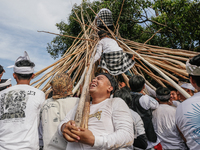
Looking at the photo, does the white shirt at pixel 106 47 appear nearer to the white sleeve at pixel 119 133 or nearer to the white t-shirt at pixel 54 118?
the white t-shirt at pixel 54 118

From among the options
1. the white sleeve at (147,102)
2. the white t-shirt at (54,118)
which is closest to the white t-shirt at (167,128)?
the white sleeve at (147,102)

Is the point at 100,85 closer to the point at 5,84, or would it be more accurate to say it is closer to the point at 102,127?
the point at 102,127

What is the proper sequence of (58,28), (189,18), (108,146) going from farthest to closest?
(58,28) < (189,18) < (108,146)

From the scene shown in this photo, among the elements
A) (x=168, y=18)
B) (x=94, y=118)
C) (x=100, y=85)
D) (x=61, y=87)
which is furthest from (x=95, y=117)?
(x=168, y=18)

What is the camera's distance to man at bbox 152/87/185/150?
1602 mm

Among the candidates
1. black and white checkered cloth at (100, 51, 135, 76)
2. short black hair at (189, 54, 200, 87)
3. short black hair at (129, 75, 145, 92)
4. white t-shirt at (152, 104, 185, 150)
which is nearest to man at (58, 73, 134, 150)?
short black hair at (189, 54, 200, 87)

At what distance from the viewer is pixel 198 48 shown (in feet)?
13.4

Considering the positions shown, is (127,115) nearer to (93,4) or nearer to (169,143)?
(169,143)

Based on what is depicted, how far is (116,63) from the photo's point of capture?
7.56 ft

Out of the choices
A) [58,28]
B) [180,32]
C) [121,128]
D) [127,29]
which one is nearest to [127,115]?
[121,128]

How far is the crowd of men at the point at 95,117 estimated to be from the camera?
0.91 metres

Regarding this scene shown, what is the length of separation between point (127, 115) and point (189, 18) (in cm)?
378

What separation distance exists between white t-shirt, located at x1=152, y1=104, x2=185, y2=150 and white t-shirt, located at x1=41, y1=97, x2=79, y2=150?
850 mm

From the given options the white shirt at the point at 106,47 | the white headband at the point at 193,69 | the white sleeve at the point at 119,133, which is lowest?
the white sleeve at the point at 119,133
